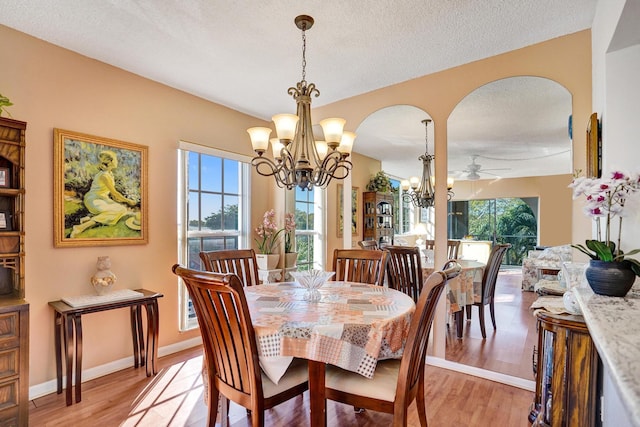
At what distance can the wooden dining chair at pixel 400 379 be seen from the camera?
4.88ft

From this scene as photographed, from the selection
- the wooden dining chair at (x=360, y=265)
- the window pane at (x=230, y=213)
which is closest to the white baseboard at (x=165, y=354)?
the wooden dining chair at (x=360, y=265)

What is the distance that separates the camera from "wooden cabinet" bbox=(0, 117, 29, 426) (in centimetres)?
192

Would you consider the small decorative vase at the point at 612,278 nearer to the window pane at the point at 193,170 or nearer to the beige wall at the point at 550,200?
the beige wall at the point at 550,200

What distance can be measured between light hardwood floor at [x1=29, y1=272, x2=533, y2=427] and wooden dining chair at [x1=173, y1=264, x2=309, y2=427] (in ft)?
1.88

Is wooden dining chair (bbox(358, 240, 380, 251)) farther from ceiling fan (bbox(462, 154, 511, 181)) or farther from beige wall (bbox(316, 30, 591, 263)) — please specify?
ceiling fan (bbox(462, 154, 511, 181))

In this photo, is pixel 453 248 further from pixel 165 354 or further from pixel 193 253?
pixel 165 354

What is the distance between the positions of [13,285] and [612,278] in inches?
133

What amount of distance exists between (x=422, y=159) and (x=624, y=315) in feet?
7.47

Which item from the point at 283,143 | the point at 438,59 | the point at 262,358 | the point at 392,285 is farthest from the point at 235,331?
the point at 438,59

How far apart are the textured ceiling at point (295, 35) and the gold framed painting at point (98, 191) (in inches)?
28.9

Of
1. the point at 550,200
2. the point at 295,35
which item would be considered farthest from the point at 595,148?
the point at 295,35

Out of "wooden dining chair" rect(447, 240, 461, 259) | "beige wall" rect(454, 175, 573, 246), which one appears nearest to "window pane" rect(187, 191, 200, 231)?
"wooden dining chair" rect(447, 240, 461, 259)

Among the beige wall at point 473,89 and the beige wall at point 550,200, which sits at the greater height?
the beige wall at point 473,89

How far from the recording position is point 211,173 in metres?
3.65
